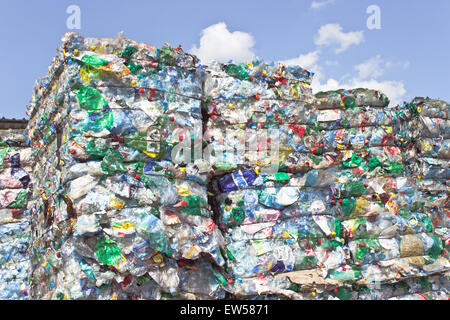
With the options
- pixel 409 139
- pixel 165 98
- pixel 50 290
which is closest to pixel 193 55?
pixel 165 98

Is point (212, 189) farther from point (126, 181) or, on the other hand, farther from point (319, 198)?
point (319, 198)

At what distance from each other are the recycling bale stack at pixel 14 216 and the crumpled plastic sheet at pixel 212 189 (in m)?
0.30

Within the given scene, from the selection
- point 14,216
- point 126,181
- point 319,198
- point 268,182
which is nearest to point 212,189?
point 268,182

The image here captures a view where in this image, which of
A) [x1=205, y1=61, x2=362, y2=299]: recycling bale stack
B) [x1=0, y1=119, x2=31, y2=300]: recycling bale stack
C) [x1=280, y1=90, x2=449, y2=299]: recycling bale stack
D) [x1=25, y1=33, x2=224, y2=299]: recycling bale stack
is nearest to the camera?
[x1=25, y1=33, x2=224, y2=299]: recycling bale stack

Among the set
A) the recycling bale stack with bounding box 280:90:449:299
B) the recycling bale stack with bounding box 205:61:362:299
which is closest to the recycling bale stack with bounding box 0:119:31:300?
the recycling bale stack with bounding box 205:61:362:299

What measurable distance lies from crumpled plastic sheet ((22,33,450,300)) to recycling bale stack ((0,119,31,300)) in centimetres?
30

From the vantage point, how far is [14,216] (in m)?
3.94

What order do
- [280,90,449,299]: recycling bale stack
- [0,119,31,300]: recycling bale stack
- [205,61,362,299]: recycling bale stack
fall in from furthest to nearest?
[0,119,31,300]: recycling bale stack → [280,90,449,299]: recycling bale stack → [205,61,362,299]: recycling bale stack

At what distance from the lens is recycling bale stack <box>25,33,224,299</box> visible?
2.62m

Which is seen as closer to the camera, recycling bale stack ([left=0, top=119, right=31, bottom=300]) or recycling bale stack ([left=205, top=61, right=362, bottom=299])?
recycling bale stack ([left=205, top=61, right=362, bottom=299])

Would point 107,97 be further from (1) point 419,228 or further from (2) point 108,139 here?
(1) point 419,228

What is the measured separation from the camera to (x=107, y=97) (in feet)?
9.29

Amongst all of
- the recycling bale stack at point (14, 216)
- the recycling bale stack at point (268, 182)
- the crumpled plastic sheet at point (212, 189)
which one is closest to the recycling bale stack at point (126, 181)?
the crumpled plastic sheet at point (212, 189)

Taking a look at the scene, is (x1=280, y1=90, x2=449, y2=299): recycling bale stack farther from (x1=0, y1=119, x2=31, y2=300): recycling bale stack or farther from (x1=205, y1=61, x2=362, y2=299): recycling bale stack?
(x1=0, y1=119, x2=31, y2=300): recycling bale stack
